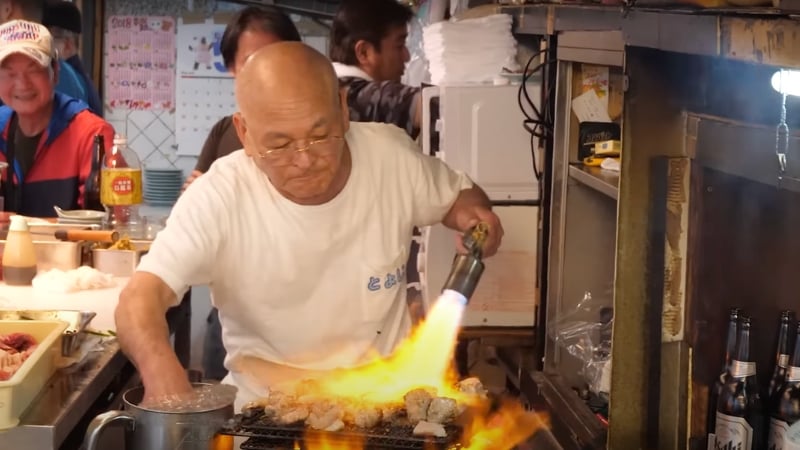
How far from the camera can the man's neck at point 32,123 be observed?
163 inches

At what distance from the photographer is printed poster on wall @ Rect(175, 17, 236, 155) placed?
768cm

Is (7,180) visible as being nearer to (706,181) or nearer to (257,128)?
(257,128)

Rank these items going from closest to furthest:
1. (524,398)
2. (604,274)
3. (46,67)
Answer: (524,398) < (604,274) < (46,67)

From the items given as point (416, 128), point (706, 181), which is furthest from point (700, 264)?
point (416, 128)

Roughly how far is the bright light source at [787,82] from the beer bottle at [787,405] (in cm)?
60

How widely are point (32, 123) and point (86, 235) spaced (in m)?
1.02

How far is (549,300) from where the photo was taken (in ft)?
11.2

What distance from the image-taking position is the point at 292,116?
230 cm

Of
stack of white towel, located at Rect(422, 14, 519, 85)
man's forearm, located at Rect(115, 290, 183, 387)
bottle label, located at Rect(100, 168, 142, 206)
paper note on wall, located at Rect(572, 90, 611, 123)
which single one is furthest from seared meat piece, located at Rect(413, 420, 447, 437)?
bottle label, located at Rect(100, 168, 142, 206)

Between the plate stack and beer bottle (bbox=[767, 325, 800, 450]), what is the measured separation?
20.8ft

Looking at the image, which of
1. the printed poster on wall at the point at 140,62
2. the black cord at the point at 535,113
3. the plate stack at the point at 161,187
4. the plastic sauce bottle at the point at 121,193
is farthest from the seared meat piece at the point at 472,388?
the printed poster on wall at the point at 140,62

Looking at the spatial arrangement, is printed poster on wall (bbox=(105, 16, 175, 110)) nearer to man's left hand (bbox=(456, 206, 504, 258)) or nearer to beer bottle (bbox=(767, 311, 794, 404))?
man's left hand (bbox=(456, 206, 504, 258))

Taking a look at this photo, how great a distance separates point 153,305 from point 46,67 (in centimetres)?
217

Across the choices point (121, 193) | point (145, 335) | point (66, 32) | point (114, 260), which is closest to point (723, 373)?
point (145, 335)
